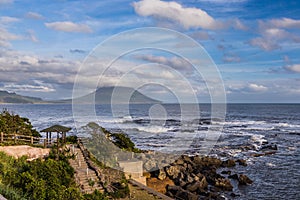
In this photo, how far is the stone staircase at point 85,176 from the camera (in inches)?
623

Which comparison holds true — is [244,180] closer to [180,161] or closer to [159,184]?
[180,161]

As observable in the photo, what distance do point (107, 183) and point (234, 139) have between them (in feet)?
110

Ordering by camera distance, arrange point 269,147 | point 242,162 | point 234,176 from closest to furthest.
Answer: point 234,176 → point 242,162 → point 269,147

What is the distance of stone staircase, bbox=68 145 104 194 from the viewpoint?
1583cm

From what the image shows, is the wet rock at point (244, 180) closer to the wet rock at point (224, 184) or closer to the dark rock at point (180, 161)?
the wet rock at point (224, 184)

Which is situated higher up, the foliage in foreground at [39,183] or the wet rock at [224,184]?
the foliage in foreground at [39,183]

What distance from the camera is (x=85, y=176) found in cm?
1686

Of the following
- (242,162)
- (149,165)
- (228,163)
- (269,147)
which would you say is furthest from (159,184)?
(269,147)

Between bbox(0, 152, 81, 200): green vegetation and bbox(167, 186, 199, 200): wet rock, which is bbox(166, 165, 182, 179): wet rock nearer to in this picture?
A: bbox(167, 186, 199, 200): wet rock

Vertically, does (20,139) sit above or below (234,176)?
above

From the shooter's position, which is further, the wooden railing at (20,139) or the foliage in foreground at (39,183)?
the wooden railing at (20,139)

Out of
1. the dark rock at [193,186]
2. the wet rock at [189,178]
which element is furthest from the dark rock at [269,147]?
the dark rock at [193,186]

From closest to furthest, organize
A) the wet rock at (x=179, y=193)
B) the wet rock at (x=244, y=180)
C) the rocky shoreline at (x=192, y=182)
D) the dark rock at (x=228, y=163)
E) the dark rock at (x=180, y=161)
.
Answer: the wet rock at (x=179, y=193) → the rocky shoreline at (x=192, y=182) → the wet rock at (x=244, y=180) → the dark rock at (x=180, y=161) → the dark rock at (x=228, y=163)

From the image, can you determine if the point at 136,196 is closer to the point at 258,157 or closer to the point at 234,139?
the point at 258,157
